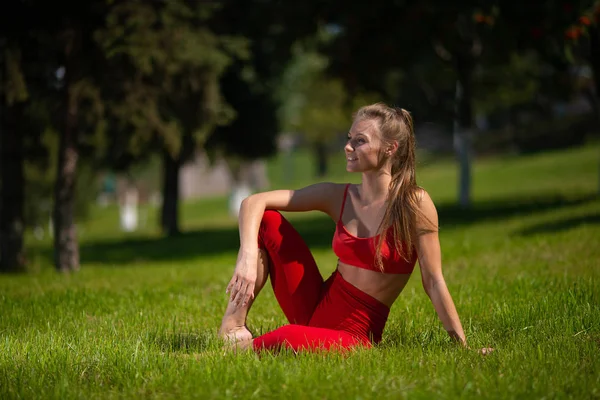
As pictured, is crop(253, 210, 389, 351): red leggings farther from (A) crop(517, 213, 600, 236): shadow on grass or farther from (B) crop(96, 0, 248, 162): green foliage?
(A) crop(517, 213, 600, 236): shadow on grass

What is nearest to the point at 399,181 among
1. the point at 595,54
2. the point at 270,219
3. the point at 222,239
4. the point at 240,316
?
the point at 270,219

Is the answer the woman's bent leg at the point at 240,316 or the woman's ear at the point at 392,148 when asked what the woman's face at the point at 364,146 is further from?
the woman's bent leg at the point at 240,316

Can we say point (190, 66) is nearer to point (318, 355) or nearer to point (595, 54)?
point (595, 54)

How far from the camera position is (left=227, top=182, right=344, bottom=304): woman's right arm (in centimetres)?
478

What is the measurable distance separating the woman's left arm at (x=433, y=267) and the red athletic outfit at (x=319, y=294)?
0.13m

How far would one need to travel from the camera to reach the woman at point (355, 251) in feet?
15.9

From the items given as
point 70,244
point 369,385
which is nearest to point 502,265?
point 369,385

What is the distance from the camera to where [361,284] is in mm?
5008

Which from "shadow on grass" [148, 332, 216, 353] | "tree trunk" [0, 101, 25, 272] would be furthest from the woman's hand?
"tree trunk" [0, 101, 25, 272]

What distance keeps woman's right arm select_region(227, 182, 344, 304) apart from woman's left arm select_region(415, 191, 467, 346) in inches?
25.7

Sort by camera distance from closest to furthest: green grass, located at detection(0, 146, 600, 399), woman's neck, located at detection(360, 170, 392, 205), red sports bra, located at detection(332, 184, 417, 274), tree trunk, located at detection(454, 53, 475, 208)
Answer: green grass, located at detection(0, 146, 600, 399) < red sports bra, located at detection(332, 184, 417, 274) < woman's neck, located at detection(360, 170, 392, 205) < tree trunk, located at detection(454, 53, 475, 208)

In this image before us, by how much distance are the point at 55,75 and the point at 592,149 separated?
110 feet

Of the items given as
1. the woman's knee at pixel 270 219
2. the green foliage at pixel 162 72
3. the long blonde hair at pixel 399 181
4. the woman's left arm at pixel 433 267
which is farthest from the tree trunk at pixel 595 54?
the woman's knee at pixel 270 219

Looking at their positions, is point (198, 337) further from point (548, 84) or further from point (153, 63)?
point (548, 84)
